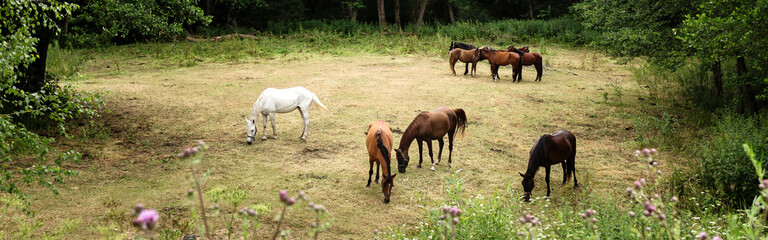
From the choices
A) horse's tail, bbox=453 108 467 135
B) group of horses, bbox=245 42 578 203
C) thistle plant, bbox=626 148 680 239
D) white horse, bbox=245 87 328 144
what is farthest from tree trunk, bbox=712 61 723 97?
thistle plant, bbox=626 148 680 239

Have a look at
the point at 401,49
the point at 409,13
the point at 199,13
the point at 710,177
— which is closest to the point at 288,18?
the point at 409,13

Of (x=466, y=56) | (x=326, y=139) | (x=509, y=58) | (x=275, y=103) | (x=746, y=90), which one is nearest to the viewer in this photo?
(x=275, y=103)

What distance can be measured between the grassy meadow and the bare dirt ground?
34 mm

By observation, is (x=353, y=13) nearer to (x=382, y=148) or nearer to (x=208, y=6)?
(x=208, y=6)

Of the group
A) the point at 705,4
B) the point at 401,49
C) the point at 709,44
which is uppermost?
the point at 705,4

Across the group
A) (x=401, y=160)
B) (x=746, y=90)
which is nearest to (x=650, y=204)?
(x=401, y=160)

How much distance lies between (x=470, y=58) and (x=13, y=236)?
13634 mm

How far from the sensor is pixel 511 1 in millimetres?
39094

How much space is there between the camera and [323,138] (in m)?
10.1

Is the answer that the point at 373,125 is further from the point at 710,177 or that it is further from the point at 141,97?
the point at 141,97

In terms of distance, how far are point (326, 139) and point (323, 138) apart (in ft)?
0.34

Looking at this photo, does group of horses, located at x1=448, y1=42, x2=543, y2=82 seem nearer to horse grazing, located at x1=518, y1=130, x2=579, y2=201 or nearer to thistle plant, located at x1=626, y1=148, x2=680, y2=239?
horse grazing, located at x1=518, y1=130, x2=579, y2=201

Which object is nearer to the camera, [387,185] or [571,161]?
[387,185]

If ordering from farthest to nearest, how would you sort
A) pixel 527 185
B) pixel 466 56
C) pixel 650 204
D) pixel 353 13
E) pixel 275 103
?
pixel 353 13, pixel 466 56, pixel 275 103, pixel 527 185, pixel 650 204
